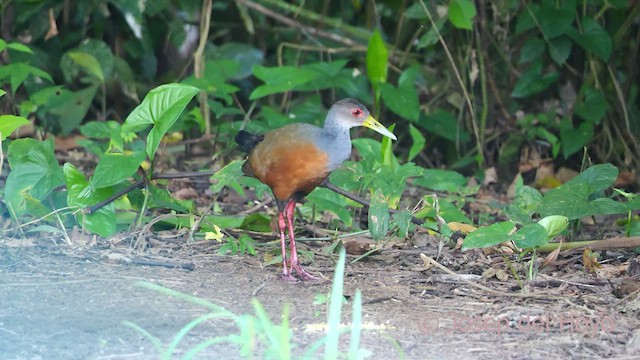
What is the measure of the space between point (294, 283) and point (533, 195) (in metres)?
1.20

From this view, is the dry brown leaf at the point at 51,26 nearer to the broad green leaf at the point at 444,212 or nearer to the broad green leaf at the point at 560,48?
the broad green leaf at the point at 444,212

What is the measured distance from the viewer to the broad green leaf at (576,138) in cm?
683

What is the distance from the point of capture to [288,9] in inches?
294

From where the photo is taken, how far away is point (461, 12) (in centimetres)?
657

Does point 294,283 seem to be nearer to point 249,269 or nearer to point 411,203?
point 249,269

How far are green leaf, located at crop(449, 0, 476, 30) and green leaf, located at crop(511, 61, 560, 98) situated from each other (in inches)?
26.8

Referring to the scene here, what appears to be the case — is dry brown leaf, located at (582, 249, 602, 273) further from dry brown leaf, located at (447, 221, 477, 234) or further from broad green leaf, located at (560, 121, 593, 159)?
broad green leaf, located at (560, 121, 593, 159)

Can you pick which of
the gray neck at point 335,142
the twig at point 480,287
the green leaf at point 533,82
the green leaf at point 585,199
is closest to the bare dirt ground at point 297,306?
the twig at point 480,287

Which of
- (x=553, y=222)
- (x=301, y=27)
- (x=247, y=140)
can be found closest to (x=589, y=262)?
(x=553, y=222)

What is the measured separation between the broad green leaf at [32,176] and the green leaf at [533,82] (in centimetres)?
345

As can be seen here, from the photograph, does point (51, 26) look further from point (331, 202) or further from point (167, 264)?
point (167, 264)

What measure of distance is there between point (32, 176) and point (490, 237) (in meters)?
2.22

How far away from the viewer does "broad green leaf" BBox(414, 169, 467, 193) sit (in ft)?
19.0

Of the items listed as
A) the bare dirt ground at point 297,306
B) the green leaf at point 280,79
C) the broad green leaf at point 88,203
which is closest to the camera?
the bare dirt ground at point 297,306
